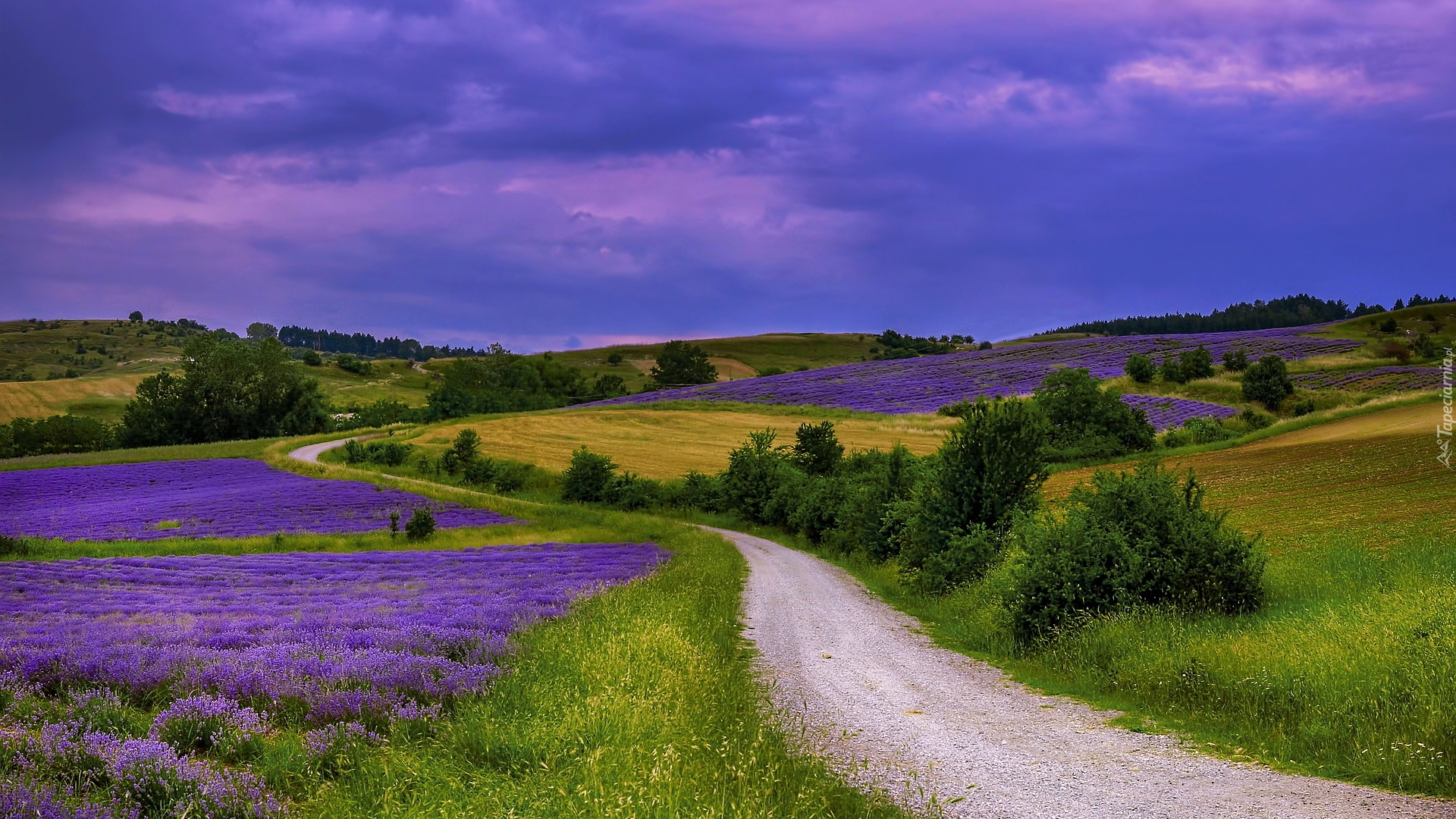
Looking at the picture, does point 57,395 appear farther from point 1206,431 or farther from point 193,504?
point 1206,431

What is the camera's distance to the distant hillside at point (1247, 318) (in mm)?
132750

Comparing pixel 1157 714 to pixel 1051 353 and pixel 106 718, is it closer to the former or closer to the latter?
pixel 106 718

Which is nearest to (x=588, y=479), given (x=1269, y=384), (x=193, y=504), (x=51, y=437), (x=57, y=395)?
(x=193, y=504)

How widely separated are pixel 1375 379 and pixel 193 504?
74.4 meters

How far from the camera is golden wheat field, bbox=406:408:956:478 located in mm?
60438

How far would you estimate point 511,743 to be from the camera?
6988 millimetres

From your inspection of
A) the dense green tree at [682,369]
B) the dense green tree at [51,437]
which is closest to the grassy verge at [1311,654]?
the dense green tree at [51,437]

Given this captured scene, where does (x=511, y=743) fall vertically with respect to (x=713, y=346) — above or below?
below

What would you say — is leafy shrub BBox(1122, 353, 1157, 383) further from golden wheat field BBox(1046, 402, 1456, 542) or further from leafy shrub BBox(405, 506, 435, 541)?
leafy shrub BBox(405, 506, 435, 541)

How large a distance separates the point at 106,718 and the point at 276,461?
197 ft

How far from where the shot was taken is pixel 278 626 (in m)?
11.4

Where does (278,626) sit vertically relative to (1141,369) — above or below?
below

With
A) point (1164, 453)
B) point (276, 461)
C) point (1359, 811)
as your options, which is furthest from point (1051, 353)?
point (1359, 811)

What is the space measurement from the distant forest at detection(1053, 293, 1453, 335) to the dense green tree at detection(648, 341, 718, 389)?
214ft
